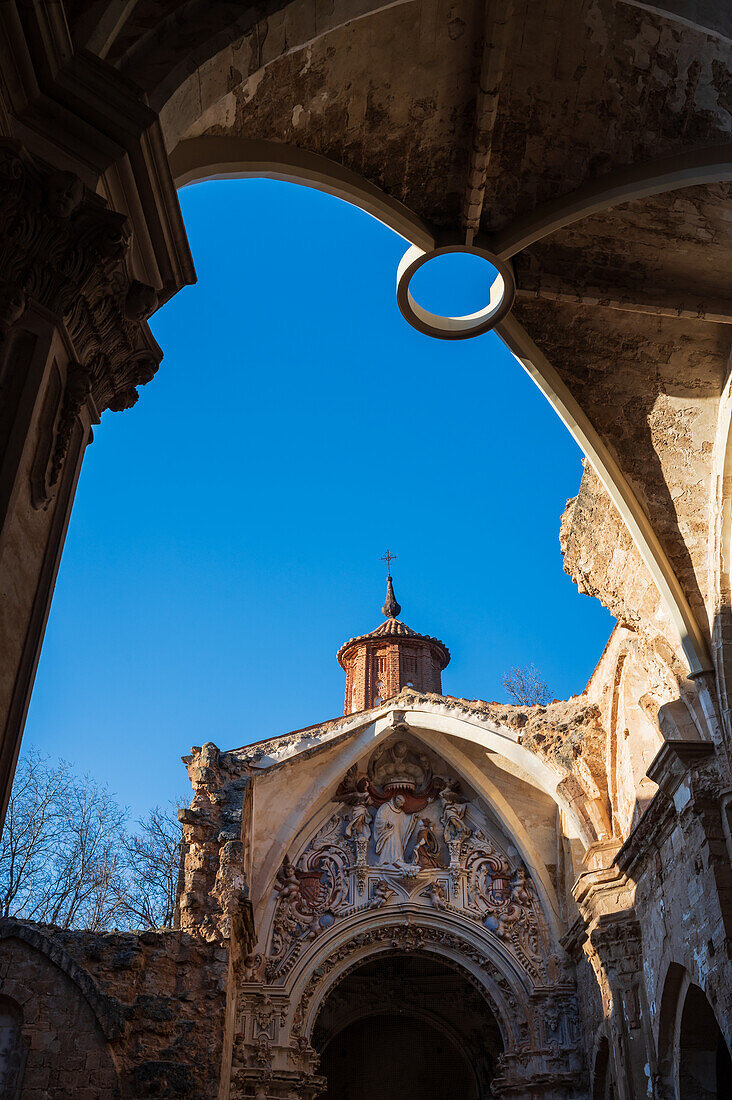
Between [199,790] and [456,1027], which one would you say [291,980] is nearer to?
[199,790]

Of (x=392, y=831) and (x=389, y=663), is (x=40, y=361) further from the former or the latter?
(x=389, y=663)

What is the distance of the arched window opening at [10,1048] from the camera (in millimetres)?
8758

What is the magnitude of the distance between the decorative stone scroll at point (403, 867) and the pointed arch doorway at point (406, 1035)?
2.89 meters

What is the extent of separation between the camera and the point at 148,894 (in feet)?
62.7

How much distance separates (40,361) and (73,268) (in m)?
0.34

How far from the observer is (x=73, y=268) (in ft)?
10.1

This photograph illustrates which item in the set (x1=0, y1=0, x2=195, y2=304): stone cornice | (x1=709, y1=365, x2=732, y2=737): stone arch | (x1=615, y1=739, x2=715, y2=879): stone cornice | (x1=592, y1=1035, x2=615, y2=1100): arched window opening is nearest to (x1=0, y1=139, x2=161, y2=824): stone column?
(x1=0, y1=0, x2=195, y2=304): stone cornice

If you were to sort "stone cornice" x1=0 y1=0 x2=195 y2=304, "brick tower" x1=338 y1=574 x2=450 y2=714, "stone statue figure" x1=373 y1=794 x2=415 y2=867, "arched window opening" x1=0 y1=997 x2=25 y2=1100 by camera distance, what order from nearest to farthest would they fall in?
"stone cornice" x1=0 y1=0 x2=195 y2=304 < "arched window opening" x1=0 y1=997 x2=25 y2=1100 < "stone statue figure" x1=373 y1=794 x2=415 y2=867 < "brick tower" x1=338 y1=574 x2=450 y2=714

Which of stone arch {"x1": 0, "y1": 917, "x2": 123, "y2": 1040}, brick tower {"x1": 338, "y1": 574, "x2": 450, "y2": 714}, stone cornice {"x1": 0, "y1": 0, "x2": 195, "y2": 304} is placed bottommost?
stone arch {"x1": 0, "y1": 917, "x2": 123, "y2": 1040}

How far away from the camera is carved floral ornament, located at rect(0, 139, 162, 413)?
9.63 feet

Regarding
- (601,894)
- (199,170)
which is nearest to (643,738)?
(601,894)

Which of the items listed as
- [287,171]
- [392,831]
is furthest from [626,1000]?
[287,171]

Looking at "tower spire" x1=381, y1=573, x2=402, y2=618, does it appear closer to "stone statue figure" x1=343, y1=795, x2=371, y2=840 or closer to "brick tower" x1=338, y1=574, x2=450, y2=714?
"brick tower" x1=338, y1=574, x2=450, y2=714

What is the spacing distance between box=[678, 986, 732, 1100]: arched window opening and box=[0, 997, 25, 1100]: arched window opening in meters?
6.04
